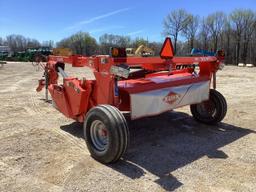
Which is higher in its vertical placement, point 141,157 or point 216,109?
point 216,109

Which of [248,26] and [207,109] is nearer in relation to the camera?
[207,109]

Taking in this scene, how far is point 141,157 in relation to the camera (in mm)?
4289

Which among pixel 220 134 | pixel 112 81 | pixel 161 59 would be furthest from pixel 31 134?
pixel 220 134

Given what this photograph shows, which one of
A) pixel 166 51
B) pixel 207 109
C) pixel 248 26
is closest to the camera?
pixel 166 51

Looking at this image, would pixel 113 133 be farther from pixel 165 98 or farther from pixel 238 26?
pixel 238 26

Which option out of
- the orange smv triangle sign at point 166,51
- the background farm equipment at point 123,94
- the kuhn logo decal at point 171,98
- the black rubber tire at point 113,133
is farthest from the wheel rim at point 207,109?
the black rubber tire at point 113,133

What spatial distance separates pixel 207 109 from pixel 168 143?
1.37 m

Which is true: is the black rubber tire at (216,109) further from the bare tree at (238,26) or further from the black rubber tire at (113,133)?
the bare tree at (238,26)

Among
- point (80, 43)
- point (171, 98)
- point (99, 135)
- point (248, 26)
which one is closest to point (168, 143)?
point (171, 98)

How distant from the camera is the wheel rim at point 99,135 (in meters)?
4.23

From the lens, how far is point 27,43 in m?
91.2

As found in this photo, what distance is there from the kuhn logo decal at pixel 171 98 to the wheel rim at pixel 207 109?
111 centimetres

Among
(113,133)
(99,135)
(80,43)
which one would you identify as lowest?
(99,135)

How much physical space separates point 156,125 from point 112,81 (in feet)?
5.63
